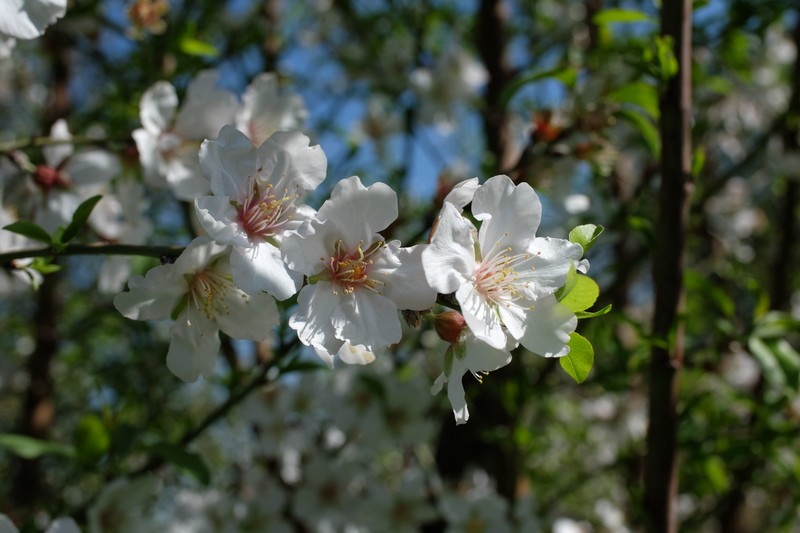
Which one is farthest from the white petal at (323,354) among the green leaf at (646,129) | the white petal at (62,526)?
the green leaf at (646,129)

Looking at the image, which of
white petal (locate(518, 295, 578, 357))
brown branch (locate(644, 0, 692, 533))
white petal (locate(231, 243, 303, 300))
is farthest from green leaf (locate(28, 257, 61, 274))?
brown branch (locate(644, 0, 692, 533))

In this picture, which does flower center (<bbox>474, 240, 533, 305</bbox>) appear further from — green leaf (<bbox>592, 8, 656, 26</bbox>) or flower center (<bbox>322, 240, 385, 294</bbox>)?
green leaf (<bbox>592, 8, 656, 26</bbox>)

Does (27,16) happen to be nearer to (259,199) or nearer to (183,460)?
(259,199)

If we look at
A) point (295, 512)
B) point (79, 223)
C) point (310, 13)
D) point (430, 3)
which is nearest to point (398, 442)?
point (295, 512)

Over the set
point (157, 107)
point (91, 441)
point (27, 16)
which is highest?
→ point (27, 16)

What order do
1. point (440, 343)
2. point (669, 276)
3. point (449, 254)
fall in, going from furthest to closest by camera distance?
point (440, 343) → point (669, 276) → point (449, 254)

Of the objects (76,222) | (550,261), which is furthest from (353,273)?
(76,222)
